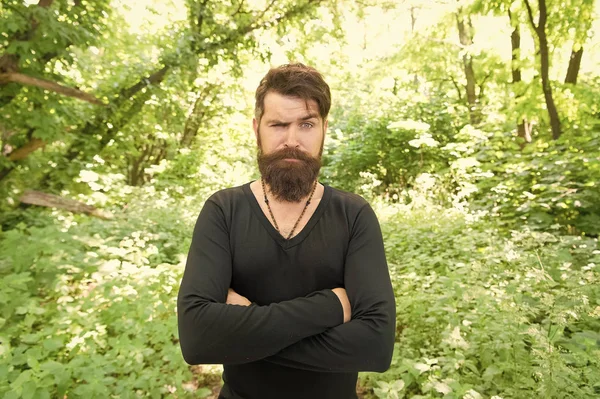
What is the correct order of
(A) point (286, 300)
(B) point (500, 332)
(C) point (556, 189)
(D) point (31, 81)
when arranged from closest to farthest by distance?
(A) point (286, 300) < (B) point (500, 332) < (D) point (31, 81) < (C) point (556, 189)

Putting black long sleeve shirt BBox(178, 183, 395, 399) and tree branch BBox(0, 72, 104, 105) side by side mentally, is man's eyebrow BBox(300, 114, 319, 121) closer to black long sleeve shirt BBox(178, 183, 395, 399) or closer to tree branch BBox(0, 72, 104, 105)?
black long sleeve shirt BBox(178, 183, 395, 399)

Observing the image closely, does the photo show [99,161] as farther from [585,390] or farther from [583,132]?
[583,132]

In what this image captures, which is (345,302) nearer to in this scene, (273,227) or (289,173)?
(273,227)

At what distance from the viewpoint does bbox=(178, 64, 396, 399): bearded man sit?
1.45 meters

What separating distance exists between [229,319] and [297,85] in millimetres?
1010

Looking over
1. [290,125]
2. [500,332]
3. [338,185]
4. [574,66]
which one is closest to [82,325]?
[290,125]

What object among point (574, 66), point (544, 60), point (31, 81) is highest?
point (574, 66)

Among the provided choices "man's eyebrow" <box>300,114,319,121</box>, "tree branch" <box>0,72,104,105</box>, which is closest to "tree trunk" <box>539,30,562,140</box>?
"man's eyebrow" <box>300,114,319,121</box>

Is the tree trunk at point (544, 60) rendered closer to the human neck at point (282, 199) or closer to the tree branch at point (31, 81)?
the human neck at point (282, 199)

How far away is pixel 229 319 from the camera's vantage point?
1.44 m

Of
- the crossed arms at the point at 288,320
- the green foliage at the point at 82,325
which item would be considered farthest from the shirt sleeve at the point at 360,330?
the green foliage at the point at 82,325

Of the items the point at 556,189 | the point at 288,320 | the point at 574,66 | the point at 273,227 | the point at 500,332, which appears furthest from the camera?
the point at 574,66

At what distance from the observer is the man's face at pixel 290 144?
1625 mm

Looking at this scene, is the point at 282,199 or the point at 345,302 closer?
the point at 345,302
